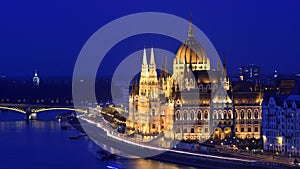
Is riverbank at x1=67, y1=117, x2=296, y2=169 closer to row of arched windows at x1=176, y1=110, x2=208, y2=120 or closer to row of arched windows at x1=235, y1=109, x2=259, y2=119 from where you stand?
row of arched windows at x1=176, y1=110, x2=208, y2=120

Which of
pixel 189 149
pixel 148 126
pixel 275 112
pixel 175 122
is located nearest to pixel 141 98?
pixel 148 126

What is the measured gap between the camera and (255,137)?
26469mm

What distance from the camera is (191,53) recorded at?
29.7 metres

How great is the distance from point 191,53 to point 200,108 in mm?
3935

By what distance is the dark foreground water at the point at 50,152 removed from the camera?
887 inches

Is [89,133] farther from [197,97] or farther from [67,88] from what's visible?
[67,88]

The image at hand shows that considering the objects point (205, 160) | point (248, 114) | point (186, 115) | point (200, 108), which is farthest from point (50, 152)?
point (248, 114)

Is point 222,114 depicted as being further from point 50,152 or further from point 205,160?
point 50,152

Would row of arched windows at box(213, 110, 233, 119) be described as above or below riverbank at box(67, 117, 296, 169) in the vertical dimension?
above

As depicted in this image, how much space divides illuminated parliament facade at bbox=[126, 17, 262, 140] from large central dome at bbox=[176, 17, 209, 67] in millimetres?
339

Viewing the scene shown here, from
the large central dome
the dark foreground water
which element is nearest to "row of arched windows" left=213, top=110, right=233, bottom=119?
the large central dome

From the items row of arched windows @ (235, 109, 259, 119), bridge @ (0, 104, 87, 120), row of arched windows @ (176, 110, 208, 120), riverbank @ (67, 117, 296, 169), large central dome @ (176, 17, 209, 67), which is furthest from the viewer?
bridge @ (0, 104, 87, 120)

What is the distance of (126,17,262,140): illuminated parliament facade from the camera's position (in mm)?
26156

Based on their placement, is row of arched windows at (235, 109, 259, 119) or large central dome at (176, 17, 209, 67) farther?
large central dome at (176, 17, 209, 67)
